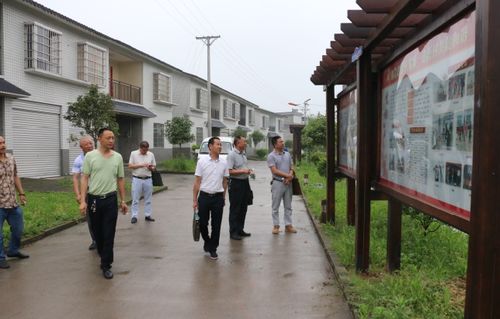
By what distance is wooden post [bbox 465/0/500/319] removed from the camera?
2.41 metres

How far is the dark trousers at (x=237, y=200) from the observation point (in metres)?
8.05

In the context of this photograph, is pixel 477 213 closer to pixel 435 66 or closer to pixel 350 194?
pixel 435 66

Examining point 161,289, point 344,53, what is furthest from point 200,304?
point 344,53

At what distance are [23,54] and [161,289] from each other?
45.5ft

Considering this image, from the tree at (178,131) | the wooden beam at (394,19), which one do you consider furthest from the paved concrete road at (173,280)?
the tree at (178,131)

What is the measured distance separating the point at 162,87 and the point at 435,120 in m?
27.3

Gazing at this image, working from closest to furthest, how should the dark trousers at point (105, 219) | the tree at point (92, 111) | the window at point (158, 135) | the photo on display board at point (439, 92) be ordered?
the photo on display board at point (439, 92) → the dark trousers at point (105, 219) → the tree at point (92, 111) → the window at point (158, 135)

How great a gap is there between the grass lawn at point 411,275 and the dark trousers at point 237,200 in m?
1.51

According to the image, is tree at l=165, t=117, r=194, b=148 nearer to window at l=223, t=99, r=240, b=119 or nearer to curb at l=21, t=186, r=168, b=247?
window at l=223, t=99, r=240, b=119

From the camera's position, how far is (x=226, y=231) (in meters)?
8.88

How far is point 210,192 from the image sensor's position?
6645 mm

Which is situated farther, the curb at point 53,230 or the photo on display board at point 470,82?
the curb at point 53,230

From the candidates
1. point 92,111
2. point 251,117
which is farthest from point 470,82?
Answer: point 251,117

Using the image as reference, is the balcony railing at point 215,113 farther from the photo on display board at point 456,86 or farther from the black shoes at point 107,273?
the photo on display board at point 456,86
